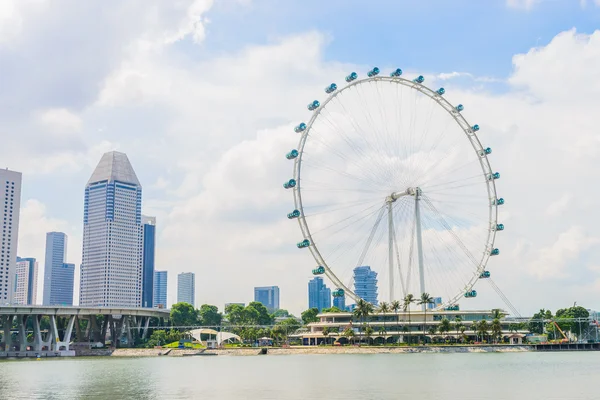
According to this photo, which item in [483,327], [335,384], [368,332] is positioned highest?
[483,327]

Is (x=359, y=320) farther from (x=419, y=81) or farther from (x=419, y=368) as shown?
(x=419, y=368)

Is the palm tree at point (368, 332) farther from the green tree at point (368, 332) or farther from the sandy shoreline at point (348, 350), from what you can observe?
the sandy shoreline at point (348, 350)

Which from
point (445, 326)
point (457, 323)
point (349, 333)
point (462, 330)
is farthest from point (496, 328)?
point (349, 333)

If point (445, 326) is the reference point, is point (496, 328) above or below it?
below

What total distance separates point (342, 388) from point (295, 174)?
196ft

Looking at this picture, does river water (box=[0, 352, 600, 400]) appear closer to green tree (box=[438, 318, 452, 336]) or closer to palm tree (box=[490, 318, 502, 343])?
palm tree (box=[490, 318, 502, 343])

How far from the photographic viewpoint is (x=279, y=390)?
62.7 meters

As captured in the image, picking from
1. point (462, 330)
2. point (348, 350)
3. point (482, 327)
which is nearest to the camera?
point (348, 350)

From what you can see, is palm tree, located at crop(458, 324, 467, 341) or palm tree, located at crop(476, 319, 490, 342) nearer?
palm tree, located at crop(476, 319, 490, 342)

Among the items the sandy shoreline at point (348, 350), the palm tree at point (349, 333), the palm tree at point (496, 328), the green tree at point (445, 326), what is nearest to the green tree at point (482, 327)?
the palm tree at point (496, 328)

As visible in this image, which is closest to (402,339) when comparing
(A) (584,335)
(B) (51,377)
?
(A) (584,335)

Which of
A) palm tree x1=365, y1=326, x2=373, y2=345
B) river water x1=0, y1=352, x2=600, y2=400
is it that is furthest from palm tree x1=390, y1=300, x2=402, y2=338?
river water x1=0, y1=352, x2=600, y2=400

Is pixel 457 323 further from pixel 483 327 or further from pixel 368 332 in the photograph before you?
pixel 368 332

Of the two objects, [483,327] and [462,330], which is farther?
[462,330]
